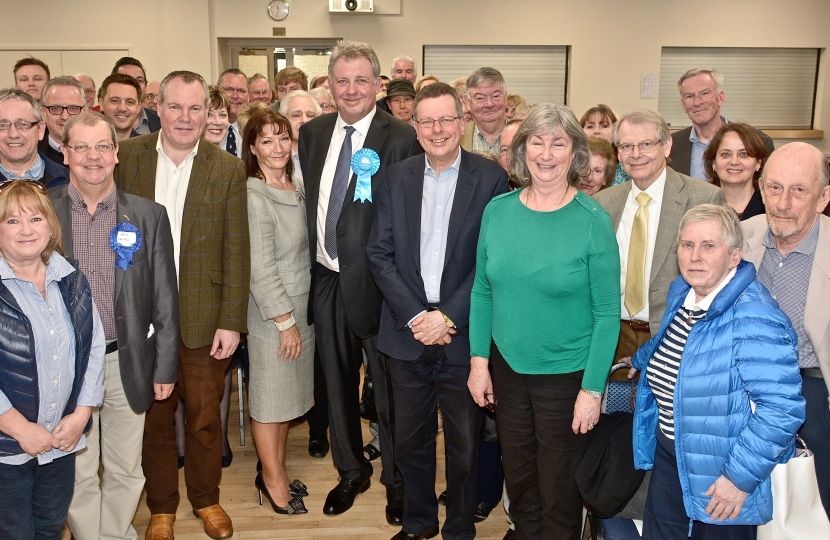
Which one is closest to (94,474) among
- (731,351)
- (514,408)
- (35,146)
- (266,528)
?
(266,528)

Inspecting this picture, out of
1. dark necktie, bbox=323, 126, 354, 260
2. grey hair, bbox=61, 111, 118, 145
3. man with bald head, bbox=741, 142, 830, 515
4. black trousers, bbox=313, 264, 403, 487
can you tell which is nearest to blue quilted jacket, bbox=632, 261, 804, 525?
man with bald head, bbox=741, 142, 830, 515

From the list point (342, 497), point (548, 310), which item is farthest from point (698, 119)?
point (342, 497)

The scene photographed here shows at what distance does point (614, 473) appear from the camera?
2.34 meters

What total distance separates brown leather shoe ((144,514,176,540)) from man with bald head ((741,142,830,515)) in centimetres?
257

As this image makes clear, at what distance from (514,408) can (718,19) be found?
897 centimetres

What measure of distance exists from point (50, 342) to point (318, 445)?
1929 mm

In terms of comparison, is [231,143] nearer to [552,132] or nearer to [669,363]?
[552,132]

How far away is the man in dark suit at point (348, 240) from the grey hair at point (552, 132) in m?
0.71

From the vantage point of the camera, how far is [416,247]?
2705 mm

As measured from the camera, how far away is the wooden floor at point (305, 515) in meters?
3.08

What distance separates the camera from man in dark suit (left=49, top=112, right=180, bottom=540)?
251 cm

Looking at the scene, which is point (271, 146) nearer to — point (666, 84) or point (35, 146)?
point (35, 146)

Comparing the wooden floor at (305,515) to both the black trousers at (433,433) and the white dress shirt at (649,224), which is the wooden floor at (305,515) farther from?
the white dress shirt at (649,224)

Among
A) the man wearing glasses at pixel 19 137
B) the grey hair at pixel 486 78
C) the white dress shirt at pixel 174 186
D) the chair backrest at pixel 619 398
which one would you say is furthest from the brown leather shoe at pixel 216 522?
the grey hair at pixel 486 78
